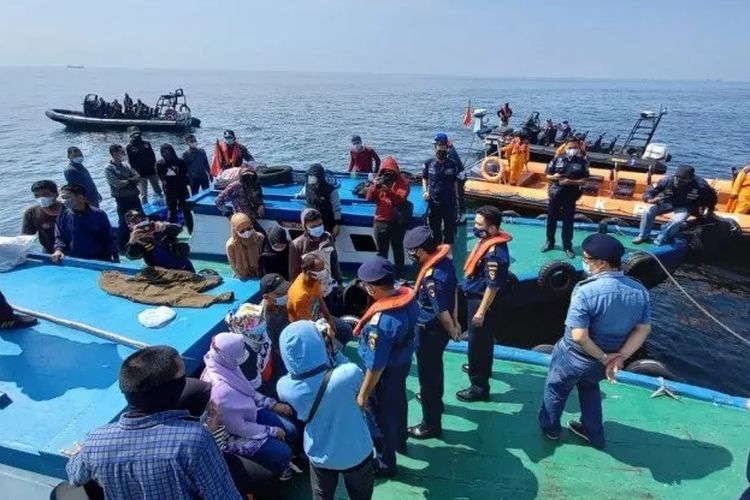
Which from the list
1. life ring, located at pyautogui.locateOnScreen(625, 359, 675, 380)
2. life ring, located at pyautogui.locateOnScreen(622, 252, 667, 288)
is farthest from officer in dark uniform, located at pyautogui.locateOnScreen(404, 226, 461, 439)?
life ring, located at pyautogui.locateOnScreen(622, 252, 667, 288)

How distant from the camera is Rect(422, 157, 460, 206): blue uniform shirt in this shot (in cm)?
770

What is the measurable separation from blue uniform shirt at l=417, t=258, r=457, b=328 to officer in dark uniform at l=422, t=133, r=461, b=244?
154 inches

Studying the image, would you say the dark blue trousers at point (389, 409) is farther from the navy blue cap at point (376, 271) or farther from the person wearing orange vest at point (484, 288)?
the person wearing orange vest at point (484, 288)

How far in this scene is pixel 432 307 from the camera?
3.95 m

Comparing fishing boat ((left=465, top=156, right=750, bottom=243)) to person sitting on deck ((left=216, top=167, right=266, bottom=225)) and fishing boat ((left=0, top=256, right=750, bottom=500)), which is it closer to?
fishing boat ((left=0, top=256, right=750, bottom=500))

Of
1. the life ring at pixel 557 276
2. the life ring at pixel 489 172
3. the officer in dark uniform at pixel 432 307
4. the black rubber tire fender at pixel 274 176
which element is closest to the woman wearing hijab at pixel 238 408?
the officer in dark uniform at pixel 432 307

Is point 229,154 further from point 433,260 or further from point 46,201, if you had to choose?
point 433,260

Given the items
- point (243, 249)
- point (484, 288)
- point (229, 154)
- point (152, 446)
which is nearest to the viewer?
point (152, 446)

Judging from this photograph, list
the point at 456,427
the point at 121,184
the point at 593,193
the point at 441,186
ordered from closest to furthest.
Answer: the point at 456,427, the point at 441,186, the point at 121,184, the point at 593,193

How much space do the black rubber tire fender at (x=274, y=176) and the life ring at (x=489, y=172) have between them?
716 cm

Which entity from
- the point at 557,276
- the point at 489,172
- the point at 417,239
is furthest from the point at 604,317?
the point at 489,172

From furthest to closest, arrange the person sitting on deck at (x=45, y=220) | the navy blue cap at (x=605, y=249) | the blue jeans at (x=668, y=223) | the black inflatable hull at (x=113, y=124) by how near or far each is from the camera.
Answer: the black inflatable hull at (x=113, y=124), the blue jeans at (x=668, y=223), the person sitting on deck at (x=45, y=220), the navy blue cap at (x=605, y=249)

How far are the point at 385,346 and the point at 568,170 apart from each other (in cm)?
587

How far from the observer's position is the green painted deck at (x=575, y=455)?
3.79 metres
